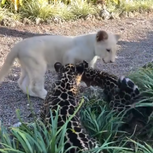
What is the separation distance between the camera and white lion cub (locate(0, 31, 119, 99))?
194 inches

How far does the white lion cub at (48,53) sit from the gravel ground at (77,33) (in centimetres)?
29

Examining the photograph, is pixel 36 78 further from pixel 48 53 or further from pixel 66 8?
pixel 66 8

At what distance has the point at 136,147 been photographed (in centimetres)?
341

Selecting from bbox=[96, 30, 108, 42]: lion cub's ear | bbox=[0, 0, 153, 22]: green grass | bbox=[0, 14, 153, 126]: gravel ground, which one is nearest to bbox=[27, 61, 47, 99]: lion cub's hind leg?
bbox=[0, 14, 153, 126]: gravel ground

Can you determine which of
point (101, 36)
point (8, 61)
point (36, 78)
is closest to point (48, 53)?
point (36, 78)

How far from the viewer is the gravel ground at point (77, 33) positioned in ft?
16.4

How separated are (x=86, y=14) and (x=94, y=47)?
464 centimetres

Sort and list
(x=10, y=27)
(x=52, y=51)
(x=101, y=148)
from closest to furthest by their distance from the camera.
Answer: (x=101, y=148)
(x=52, y=51)
(x=10, y=27)

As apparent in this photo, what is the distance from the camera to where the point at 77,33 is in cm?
853

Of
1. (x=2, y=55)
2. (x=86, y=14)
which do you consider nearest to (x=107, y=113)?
(x=2, y=55)

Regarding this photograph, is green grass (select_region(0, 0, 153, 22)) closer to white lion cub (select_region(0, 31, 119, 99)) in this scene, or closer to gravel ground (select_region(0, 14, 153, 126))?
gravel ground (select_region(0, 14, 153, 126))

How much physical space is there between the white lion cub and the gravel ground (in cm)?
29

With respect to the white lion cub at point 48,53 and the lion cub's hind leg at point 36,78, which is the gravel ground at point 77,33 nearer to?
the lion cub's hind leg at point 36,78

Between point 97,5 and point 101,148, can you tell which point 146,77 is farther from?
point 97,5
